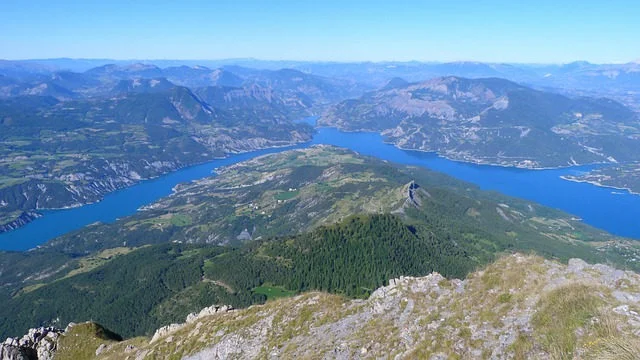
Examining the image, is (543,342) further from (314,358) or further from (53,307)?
(53,307)

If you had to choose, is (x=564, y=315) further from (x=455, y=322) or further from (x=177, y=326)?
(x=177, y=326)

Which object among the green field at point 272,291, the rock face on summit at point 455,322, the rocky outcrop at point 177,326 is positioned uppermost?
the rock face on summit at point 455,322

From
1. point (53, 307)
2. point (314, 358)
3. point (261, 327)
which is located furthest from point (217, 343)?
point (53, 307)

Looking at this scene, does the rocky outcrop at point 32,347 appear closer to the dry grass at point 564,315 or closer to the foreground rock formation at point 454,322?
the foreground rock formation at point 454,322

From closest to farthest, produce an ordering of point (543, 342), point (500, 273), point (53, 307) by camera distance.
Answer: point (543, 342)
point (500, 273)
point (53, 307)

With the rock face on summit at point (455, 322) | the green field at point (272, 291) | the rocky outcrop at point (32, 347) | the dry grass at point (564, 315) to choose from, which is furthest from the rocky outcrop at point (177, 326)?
the green field at point (272, 291)

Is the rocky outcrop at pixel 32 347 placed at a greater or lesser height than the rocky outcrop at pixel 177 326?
lesser
